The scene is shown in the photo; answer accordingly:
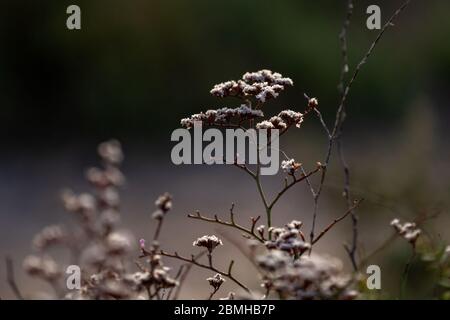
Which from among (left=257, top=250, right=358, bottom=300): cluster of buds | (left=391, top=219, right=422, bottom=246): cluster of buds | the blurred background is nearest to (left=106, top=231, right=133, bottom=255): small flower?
(left=257, top=250, right=358, bottom=300): cluster of buds

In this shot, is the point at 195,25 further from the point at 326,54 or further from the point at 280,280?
the point at 280,280

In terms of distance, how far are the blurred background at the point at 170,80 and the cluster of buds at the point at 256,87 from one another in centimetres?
603

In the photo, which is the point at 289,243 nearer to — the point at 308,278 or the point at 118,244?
the point at 308,278

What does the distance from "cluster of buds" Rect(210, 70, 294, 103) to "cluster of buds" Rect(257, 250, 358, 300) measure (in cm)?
65

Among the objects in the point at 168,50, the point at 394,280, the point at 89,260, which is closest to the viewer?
the point at 89,260

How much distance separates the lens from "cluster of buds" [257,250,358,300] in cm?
151

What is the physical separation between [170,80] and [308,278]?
346 inches

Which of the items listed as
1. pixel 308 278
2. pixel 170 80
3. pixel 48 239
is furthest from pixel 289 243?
pixel 170 80

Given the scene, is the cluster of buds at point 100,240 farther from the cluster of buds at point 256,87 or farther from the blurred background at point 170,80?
the blurred background at point 170,80

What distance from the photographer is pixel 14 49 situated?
9.99 meters

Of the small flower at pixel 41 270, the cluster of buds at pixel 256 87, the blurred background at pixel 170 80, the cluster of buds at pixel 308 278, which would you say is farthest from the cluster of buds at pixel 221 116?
the blurred background at pixel 170 80

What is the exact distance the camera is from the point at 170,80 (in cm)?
1018
